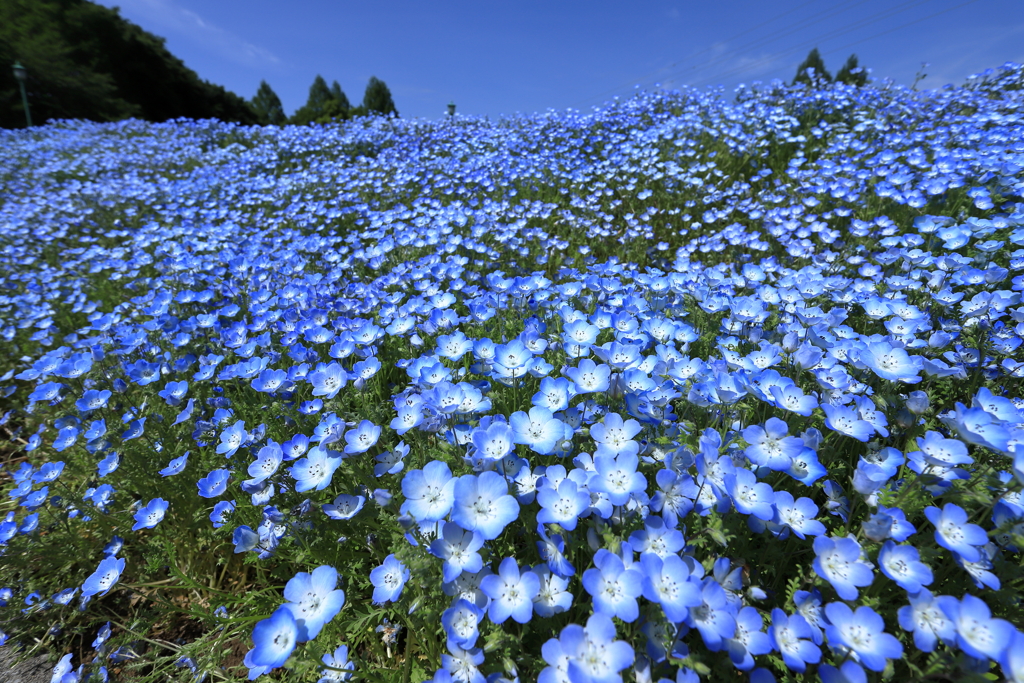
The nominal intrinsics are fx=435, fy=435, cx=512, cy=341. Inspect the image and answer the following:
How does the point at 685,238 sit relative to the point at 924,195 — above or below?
below

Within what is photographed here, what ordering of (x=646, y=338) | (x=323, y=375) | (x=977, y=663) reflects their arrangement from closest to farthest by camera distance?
(x=977, y=663)
(x=323, y=375)
(x=646, y=338)

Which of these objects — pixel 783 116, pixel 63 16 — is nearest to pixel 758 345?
pixel 783 116

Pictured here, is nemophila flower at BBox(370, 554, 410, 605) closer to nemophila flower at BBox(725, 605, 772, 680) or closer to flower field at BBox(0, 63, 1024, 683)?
flower field at BBox(0, 63, 1024, 683)

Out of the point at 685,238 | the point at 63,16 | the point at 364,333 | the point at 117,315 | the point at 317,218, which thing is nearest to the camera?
the point at 364,333

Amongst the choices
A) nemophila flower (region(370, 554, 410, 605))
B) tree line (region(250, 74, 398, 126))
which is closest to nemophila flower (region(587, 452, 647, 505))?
nemophila flower (region(370, 554, 410, 605))

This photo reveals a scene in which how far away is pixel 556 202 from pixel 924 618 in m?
6.09

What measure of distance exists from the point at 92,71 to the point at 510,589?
37.6 metres

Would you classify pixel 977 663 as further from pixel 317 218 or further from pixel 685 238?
pixel 317 218

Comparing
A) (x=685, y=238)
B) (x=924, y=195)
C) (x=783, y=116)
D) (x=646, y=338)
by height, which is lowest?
(x=646, y=338)

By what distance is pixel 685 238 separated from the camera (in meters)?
5.70

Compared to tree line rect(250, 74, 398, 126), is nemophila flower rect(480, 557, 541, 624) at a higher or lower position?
lower

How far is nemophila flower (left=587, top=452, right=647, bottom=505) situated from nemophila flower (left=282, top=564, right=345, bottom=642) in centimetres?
83

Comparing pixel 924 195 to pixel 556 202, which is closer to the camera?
pixel 924 195

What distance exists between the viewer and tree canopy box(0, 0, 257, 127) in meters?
21.0
